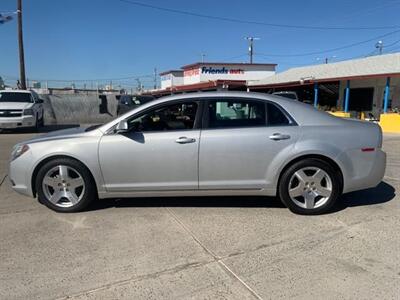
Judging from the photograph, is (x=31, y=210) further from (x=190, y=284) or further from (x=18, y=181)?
(x=190, y=284)

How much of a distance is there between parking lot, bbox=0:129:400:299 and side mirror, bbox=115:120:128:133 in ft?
3.50

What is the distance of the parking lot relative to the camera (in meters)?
3.08

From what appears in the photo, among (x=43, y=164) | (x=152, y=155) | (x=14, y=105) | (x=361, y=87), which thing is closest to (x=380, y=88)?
(x=361, y=87)

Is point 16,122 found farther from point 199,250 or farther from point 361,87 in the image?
point 361,87

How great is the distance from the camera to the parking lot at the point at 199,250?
3.08m

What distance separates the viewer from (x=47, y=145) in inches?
A: 188

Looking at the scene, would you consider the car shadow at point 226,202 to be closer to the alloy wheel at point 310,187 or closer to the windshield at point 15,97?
the alloy wheel at point 310,187

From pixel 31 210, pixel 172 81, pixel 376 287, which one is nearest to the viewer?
pixel 376 287

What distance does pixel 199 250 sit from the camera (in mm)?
3771

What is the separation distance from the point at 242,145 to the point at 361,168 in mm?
1544

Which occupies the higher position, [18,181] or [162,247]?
[18,181]

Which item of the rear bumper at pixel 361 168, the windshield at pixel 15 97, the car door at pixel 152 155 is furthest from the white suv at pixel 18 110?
the rear bumper at pixel 361 168

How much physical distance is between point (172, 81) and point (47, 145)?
45.4 meters

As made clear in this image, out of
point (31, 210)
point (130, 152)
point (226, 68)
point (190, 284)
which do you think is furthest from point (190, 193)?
point (226, 68)
